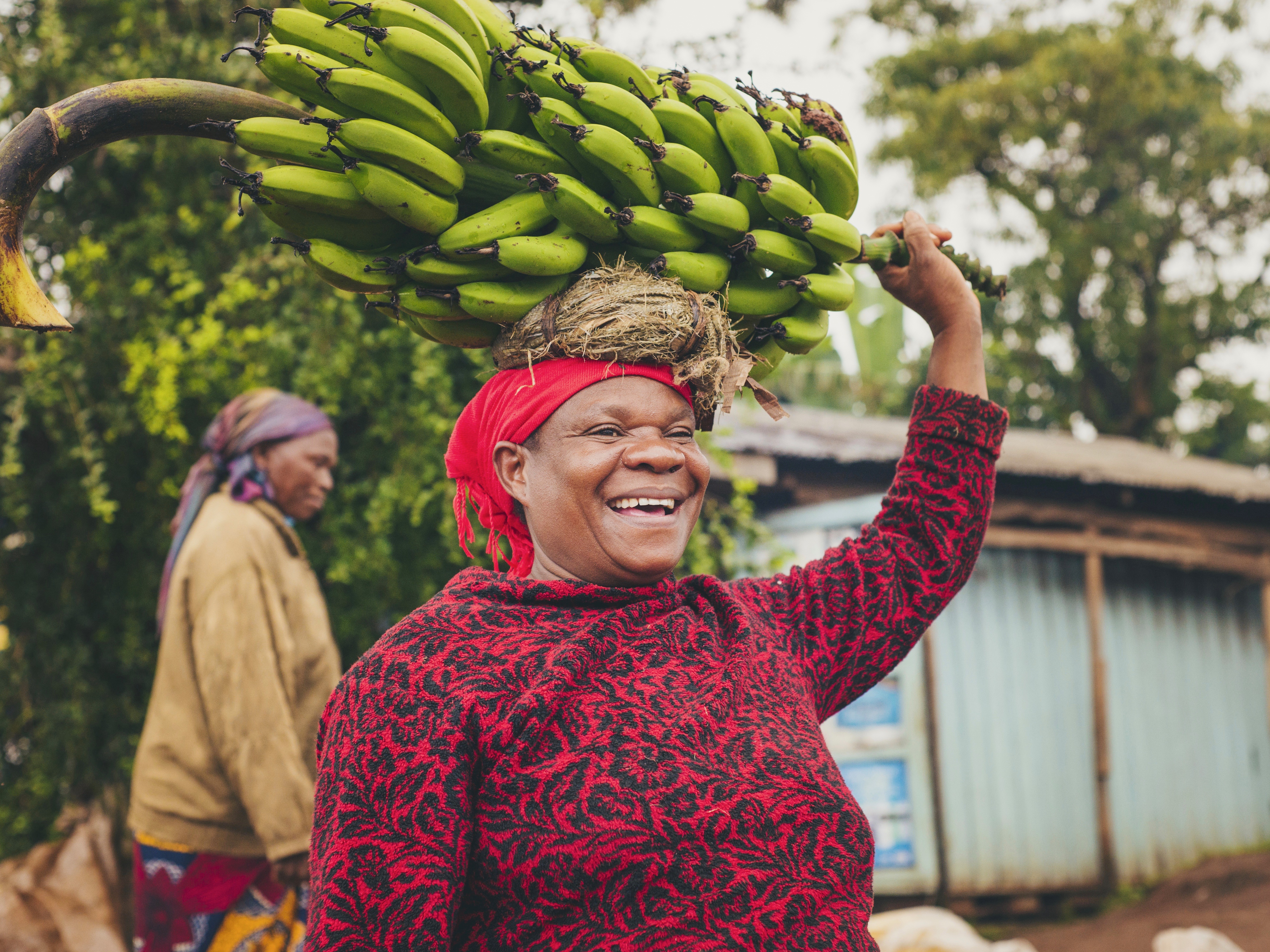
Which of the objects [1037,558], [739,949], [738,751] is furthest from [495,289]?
[1037,558]

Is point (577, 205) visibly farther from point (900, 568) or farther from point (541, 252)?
point (900, 568)

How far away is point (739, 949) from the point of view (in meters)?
1.43

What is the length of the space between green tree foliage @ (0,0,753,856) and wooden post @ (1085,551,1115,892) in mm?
4421

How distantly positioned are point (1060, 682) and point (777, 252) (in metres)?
7.41

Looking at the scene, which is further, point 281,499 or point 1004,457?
point 1004,457

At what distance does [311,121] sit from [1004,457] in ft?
23.9

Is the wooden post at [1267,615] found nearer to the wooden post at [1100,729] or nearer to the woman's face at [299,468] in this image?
the wooden post at [1100,729]

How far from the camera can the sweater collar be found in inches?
66.9

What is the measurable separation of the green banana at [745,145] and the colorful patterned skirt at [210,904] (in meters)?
2.35

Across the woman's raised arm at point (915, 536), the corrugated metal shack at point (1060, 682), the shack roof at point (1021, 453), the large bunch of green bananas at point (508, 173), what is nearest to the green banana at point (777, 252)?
the large bunch of green bananas at point (508, 173)

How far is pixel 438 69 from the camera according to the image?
5.29 ft

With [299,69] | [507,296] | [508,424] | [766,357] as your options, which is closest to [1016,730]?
[766,357]

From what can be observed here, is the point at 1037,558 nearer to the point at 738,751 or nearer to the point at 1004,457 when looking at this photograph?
the point at 1004,457

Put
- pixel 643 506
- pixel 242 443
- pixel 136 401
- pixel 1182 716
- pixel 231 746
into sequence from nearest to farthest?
pixel 643 506
pixel 231 746
pixel 242 443
pixel 136 401
pixel 1182 716
